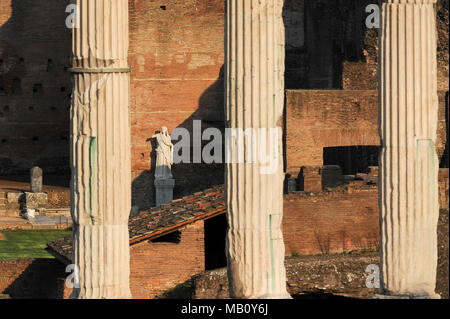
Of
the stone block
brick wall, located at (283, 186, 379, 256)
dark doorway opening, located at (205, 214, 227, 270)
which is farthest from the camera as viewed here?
the stone block

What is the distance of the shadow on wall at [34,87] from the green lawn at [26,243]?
9.33 metres

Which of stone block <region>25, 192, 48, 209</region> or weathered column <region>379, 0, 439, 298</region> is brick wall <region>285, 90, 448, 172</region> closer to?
stone block <region>25, 192, 48, 209</region>

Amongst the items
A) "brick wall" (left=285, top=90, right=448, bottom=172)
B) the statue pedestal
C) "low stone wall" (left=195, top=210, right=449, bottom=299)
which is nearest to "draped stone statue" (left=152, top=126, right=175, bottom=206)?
the statue pedestal

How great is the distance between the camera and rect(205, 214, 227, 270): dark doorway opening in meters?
21.3

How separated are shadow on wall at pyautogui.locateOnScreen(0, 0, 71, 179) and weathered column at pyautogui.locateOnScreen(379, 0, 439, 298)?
19.7 metres

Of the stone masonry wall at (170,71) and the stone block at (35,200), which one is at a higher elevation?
the stone masonry wall at (170,71)

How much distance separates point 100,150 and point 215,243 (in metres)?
6.99

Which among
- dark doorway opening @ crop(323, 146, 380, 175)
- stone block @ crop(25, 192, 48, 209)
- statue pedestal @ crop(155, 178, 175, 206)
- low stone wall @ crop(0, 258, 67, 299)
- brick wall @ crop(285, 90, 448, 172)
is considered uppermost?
brick wall @ crop(285, 90, 448, 172)

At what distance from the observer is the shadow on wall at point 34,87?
33.9m

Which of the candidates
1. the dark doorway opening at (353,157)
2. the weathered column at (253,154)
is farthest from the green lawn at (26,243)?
the weathered column at (253,154)

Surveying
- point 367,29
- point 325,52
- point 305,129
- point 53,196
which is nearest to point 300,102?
point 305,129

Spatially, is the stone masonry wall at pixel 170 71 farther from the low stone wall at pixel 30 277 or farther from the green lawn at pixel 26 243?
the low stone wall at pixel 30 277

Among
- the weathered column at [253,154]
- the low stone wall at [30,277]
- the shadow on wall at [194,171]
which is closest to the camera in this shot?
the weathered column at [253,154]

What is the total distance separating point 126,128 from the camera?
14.9m
